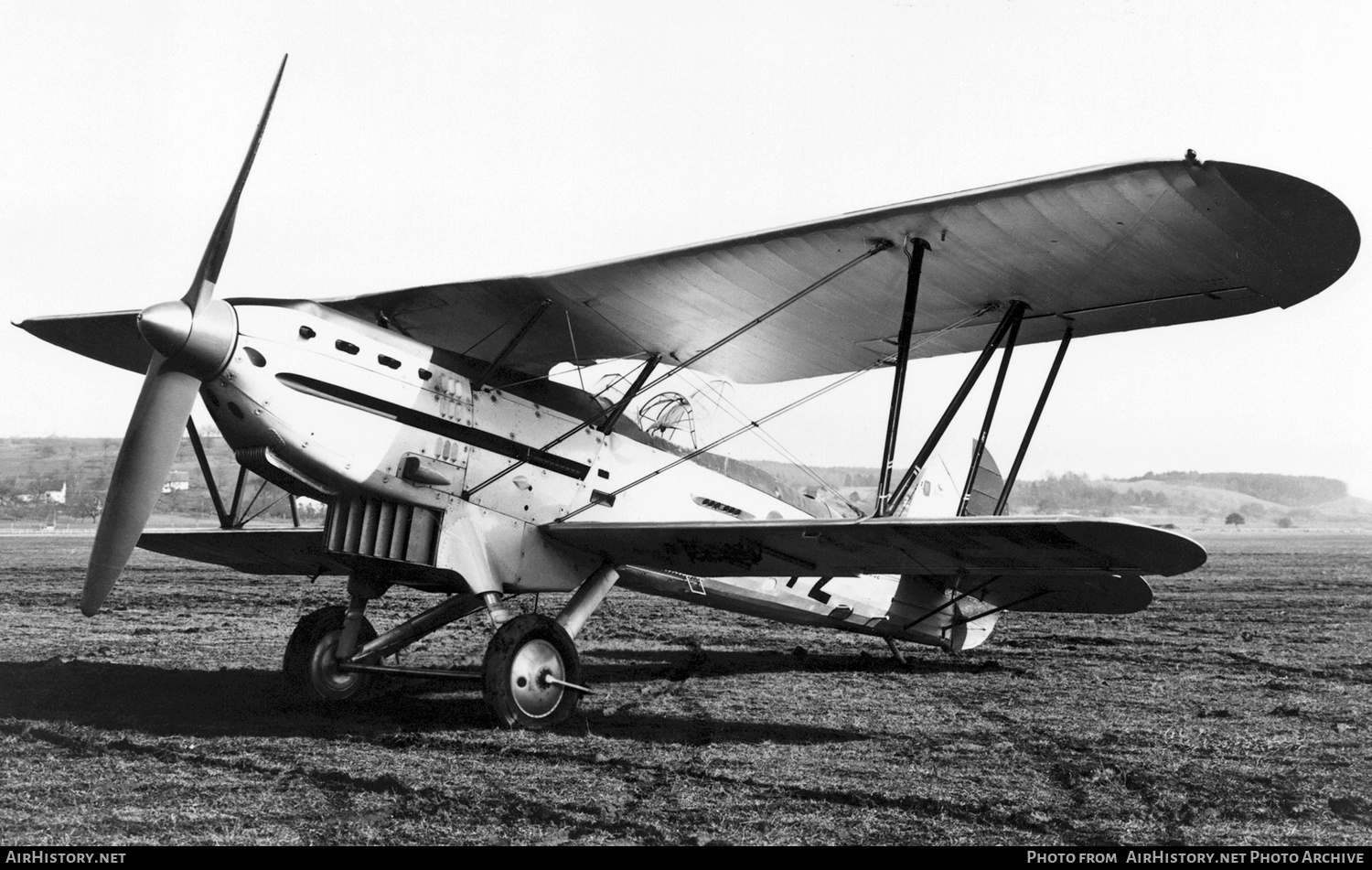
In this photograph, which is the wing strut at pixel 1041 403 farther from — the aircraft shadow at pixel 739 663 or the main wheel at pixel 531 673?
the main wheel at pixel 531 673

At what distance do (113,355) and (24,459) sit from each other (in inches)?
5502

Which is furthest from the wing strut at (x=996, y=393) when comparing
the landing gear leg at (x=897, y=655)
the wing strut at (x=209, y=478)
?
the wing strut at (x=209, y=478)

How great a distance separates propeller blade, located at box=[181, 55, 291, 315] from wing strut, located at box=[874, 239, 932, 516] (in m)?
3.91

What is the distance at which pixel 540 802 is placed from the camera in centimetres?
440

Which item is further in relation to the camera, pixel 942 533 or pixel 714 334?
pixel 714 334

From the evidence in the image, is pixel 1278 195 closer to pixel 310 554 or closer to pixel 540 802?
pixel 540 802

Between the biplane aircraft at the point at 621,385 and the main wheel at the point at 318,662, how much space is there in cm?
2

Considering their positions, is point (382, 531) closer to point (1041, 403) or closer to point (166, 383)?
point (166, 383)

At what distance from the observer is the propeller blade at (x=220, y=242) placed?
18.9ft

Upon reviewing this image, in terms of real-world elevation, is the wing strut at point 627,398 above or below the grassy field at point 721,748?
above

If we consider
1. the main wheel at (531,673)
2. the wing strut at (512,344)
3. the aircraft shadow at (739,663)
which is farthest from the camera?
the aircraft shadow at (739,663)

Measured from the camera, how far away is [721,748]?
5.75 metres

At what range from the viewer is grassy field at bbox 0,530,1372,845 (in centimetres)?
409

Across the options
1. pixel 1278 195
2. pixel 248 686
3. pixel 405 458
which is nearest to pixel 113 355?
pixel 248 686
